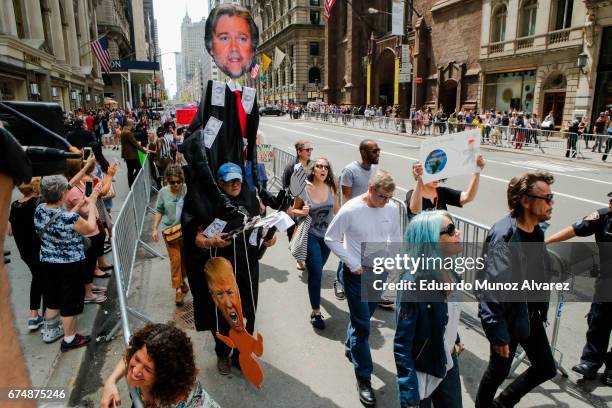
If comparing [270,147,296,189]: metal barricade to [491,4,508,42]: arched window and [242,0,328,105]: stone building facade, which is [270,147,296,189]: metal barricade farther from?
[242,0,328,105]: stone building facade

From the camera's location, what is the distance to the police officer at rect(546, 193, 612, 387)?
11.9 feet

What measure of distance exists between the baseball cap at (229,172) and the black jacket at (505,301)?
6.71 ft

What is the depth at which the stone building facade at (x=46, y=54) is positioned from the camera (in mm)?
18884

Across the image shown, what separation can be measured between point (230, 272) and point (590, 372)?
3.19 metres

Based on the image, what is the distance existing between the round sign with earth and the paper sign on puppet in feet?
6.72

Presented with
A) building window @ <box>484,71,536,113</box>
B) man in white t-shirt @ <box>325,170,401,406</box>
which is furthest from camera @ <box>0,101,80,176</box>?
building window @ <box>484,71,536,113</box>

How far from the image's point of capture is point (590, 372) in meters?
3.66

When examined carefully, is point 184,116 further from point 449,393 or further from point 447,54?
point 447,54

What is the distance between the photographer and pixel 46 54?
24.0m

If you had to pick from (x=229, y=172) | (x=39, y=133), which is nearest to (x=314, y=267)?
(x=229, y=172)

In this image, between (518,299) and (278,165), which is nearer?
(518,299)

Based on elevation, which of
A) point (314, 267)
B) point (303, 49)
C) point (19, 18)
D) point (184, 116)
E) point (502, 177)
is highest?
point (303, 49)

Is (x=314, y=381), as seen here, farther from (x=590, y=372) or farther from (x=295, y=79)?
(x=295, y=79)

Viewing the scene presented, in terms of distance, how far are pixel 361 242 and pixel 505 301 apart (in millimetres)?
1260
